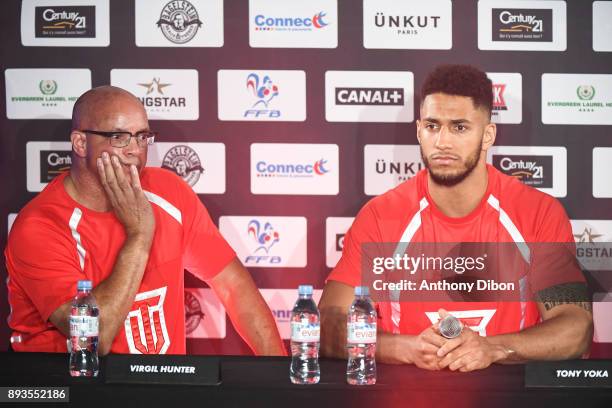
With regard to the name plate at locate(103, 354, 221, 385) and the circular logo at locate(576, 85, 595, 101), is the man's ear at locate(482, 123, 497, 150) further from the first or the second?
the name plate at locate(103, 354, 221, 385)

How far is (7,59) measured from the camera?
2.98m

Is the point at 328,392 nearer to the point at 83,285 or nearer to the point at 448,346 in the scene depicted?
the point at 448,346

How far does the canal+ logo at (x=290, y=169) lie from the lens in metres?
2.99

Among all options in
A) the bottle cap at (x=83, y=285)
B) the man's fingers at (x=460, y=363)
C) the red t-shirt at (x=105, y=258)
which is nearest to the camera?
the man's fingers at (x=460, y=363)

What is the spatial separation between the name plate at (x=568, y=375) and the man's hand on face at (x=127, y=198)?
4.80 feet

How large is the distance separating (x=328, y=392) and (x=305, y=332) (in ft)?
0.66

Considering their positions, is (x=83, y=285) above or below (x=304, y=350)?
above

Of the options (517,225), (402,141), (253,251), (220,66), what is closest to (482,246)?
(517,225)

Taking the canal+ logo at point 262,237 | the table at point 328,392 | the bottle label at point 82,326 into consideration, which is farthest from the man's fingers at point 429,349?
the canal+ logo at point 262,237

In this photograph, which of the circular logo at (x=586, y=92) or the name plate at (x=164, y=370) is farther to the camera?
the circular logo at (x=586, y=92)

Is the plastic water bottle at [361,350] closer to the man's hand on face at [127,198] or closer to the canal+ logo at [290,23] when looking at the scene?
the man's hand on face at [127,198]

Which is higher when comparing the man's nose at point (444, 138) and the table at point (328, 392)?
the man's nose at point (444, 138)

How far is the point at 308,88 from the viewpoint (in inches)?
117

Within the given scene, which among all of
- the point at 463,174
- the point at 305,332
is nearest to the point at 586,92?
the point at 463,174
